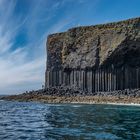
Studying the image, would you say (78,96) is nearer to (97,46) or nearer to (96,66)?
(96,66)

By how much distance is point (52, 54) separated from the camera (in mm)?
106688

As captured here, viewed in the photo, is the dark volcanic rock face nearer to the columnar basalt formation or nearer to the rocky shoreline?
the columnar basalt formation

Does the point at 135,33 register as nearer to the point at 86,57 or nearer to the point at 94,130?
the point at 86,57

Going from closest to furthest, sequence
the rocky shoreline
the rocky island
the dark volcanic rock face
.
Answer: the rocky shoreline
the rocky island
the dark volcanic rock face

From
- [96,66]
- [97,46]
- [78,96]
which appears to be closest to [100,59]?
[96,66]

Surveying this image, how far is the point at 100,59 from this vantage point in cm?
8956

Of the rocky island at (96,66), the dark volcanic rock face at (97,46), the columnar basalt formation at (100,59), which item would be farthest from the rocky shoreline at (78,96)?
the dark volcanic rock face at (97,46)

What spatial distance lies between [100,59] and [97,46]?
13.2 ft

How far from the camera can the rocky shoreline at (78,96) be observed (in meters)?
70.4

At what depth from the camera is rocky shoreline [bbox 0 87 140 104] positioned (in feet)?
231

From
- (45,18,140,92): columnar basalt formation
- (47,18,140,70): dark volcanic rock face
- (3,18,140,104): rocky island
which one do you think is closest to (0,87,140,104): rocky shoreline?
(3,18,140,104): rocky island

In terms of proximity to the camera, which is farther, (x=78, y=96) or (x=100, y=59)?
(x=100, y=59)


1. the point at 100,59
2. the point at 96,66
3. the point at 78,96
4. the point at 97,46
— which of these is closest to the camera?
the point at 78,96

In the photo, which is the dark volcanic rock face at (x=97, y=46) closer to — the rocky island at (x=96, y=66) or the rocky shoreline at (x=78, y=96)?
the rocky island at (x=96, y=66)
